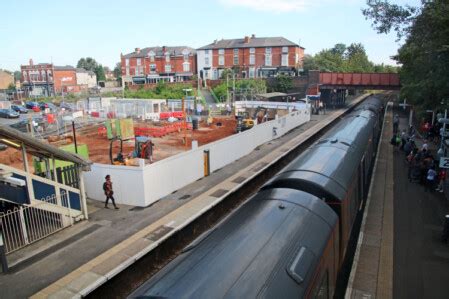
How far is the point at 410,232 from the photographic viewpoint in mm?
11539

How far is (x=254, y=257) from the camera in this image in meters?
4.56

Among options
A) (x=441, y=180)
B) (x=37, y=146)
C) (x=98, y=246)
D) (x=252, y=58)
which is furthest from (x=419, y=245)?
(x=252, y=58)

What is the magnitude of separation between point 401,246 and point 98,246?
9.94 m

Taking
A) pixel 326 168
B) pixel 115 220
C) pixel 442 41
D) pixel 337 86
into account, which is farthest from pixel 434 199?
pixel 337 86

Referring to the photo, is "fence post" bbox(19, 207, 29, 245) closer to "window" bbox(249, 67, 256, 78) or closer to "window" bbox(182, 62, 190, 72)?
"window" bbox(249, 67, 256, 78)

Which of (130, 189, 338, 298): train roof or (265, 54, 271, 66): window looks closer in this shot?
(130, 189, 338, 298): train roof

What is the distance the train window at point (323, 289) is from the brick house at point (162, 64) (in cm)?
8502

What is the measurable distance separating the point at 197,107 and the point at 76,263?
126 ft

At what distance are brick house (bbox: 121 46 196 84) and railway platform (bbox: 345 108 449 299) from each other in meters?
76.7

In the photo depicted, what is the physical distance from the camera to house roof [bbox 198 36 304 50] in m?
74.5

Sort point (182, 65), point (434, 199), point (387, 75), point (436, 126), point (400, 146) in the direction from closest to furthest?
point (434, 199) < point (400, 146) < point (436, 126) < point (387, 75) < point (182, 65)

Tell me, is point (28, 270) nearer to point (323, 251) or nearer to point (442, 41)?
point (323, 251)

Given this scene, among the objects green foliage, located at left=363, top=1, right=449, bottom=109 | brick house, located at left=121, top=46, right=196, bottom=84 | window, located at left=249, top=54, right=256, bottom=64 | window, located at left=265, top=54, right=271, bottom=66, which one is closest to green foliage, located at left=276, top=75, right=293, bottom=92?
window, located at left=265, top=54, right=271, bottom=66

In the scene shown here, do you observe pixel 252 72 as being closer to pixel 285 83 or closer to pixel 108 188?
pixel 285 83
